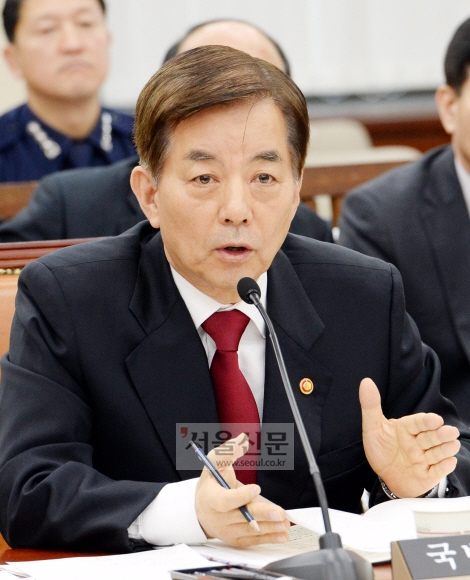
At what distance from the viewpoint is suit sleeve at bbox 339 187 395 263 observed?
2.84 meters

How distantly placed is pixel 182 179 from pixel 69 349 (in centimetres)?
34

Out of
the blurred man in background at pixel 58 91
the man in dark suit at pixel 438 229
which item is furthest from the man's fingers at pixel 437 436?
the blurred man in background at pixel 58 91

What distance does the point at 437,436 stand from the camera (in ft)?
5.12

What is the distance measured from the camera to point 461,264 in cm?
278

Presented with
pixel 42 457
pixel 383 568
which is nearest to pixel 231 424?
pixel 42 457

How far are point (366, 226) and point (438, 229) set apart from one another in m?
0.19

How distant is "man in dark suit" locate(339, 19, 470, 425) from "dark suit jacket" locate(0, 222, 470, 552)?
784mm

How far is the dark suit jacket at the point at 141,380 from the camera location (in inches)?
62.4

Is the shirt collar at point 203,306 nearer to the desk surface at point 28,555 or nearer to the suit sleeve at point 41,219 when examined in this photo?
the desk surface at point 28,555

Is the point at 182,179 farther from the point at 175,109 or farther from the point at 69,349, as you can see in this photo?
the point at 69,349

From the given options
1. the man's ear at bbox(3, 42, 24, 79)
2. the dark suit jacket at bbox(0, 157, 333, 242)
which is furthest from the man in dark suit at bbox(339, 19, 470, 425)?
the man's ear at bbox(3, 42, 24, 79)

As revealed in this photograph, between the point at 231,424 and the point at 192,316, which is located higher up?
the point at 192,316

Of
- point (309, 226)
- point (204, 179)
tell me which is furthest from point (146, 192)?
point (309, 226)

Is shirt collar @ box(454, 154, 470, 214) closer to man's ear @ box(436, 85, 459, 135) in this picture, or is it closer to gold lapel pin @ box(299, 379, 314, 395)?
man's ear @ box(436, 85, 459, 135)
